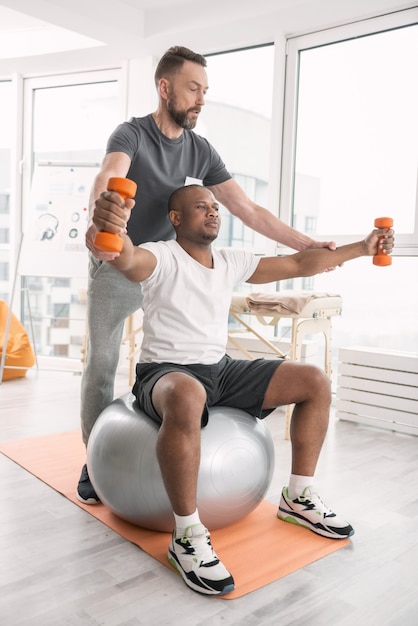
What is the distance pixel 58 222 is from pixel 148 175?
2.53 m

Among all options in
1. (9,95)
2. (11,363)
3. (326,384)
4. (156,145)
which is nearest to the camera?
(326,384)

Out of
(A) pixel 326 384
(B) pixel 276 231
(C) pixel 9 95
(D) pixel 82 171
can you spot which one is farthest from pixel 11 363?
(A) pixel 326 384

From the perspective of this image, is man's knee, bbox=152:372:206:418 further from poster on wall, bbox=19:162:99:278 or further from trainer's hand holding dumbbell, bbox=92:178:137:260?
poster on wall, bbox=19:162:99:278

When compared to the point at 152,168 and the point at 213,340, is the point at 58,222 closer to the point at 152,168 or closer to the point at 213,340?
the point at 152,168

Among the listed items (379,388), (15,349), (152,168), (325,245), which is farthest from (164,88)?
(15,349)

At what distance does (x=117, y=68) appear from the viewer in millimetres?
4695

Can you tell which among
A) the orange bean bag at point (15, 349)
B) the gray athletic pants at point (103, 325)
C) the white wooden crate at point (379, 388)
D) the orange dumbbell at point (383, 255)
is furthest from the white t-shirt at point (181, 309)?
the orange bean bag at point (15, 349)

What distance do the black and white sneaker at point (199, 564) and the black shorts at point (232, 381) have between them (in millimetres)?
407

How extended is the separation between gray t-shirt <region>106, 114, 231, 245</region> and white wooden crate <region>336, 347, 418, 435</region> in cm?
163

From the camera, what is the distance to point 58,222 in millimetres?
4406

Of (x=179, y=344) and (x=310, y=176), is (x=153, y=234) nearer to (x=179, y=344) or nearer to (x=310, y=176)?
(x=179, y=344)

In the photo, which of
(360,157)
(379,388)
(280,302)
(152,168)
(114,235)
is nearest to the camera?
(114,235)

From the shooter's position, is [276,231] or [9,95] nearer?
[276,231]

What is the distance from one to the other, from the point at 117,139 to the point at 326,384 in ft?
3.39
